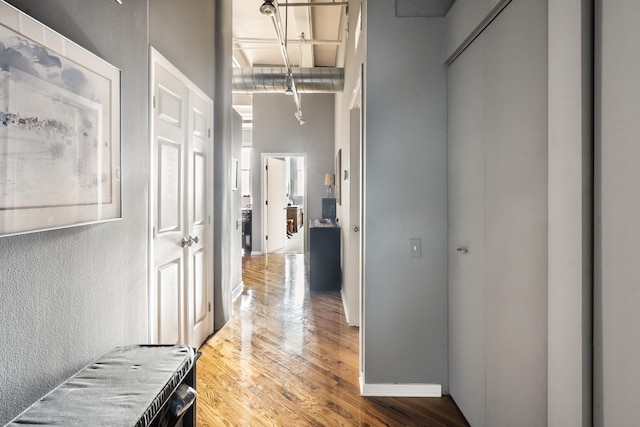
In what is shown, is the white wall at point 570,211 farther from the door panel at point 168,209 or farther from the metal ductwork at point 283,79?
the metal ductwork at point 283,79

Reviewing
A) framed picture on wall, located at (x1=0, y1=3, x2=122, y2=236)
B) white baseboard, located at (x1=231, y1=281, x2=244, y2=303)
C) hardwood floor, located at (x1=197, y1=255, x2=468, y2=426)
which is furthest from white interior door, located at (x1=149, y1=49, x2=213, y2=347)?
white baseboard, located at (x1=231, y1=281, x2=244, y2=303)

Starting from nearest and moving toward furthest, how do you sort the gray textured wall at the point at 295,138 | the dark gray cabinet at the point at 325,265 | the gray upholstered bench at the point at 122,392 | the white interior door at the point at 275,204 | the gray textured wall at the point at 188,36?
the gray upholstered bench at the point at 122,392, the gray textured wall at the point at 188,36, the dark gray cabinet at the point at 325,265, the gray textured wall at the point at 295,138, the white interior door at the point at 275,204

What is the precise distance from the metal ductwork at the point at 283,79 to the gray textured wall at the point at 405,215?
303 cm

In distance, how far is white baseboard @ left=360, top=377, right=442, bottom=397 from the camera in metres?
2.29

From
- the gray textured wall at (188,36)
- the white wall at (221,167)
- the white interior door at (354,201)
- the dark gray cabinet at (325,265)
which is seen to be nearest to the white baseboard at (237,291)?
the white wall at (221,167)

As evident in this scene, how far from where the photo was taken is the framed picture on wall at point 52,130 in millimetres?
1108

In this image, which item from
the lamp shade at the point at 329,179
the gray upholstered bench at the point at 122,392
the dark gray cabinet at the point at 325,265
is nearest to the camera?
the gray upholstered bench at the point at 122,392

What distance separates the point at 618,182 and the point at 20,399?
190 cm

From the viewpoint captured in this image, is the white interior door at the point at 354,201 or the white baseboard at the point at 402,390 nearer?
Result: the white baseboard at the point at 402,390

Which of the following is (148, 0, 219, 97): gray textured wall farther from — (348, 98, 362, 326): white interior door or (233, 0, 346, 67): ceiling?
(348, 98, 362, 326): white interior door

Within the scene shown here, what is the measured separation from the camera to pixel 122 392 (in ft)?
4.16

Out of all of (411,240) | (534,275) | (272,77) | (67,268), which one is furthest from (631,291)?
(272,77)

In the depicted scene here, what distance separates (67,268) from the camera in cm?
141

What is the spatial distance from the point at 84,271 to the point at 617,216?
1.86m
